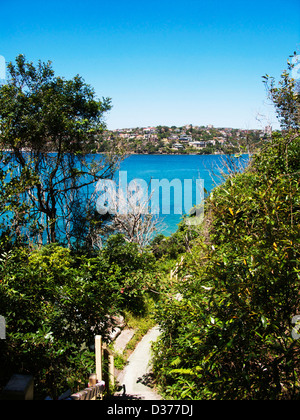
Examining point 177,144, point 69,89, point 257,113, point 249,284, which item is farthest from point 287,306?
point 177,144

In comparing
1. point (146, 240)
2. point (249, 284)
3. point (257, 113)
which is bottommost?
point (146, 240)

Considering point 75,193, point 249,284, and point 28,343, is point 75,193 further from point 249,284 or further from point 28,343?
point 249,284

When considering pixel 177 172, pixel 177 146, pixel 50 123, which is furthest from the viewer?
pixel 177 172

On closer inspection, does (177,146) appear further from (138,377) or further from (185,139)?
(138,377)

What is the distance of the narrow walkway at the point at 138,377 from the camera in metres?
5.87

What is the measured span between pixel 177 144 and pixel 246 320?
189 feet

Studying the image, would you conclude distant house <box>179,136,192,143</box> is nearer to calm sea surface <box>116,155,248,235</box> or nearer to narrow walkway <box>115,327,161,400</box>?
calm sea surface <box>116,155,248,235</box>

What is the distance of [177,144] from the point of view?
193ft

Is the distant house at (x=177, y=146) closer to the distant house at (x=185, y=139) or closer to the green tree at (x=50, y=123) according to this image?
the distant house at (x=185, y=139)

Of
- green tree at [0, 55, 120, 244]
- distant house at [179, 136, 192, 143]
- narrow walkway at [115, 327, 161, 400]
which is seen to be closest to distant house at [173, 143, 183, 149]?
distant house at [179, 136, 192, 143]

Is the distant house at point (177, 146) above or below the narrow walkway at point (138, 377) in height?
above

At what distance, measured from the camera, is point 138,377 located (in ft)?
22.1

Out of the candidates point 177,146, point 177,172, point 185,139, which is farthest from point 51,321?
point 177,172

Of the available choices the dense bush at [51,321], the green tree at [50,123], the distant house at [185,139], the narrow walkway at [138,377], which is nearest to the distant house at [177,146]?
the distant house at [185,139]
